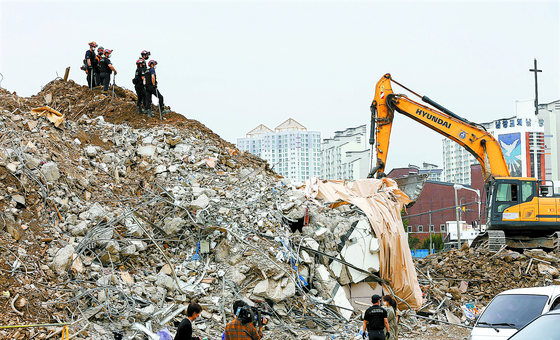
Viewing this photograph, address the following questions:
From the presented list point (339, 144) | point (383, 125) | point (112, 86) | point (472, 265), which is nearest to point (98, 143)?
point (112, 86)

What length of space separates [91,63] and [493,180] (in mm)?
12776

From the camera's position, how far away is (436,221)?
56.6 meters

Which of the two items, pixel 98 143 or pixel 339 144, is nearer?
pixel 98 143

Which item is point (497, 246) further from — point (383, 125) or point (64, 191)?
point (64, 191)

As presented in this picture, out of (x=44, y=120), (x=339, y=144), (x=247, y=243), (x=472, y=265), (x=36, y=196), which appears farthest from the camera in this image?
(x=339, y=144)

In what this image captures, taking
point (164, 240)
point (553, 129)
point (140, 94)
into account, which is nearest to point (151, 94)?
point (140, 94)

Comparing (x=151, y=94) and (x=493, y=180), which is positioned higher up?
(x=151, y=94)

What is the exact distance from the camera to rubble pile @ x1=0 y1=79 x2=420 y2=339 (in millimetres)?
8320

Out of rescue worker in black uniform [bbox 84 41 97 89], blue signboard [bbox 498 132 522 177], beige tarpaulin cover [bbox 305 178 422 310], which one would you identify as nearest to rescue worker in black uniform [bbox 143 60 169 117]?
rescue worker in black uniform [bbox 84 41 97 89]

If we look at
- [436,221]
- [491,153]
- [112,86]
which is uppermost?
[112,86]

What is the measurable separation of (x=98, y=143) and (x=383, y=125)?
8211 mm

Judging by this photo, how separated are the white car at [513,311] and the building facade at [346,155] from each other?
212ft

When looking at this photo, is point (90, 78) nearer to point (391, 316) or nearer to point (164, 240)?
point (164, 240)

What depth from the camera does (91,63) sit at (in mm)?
16578
